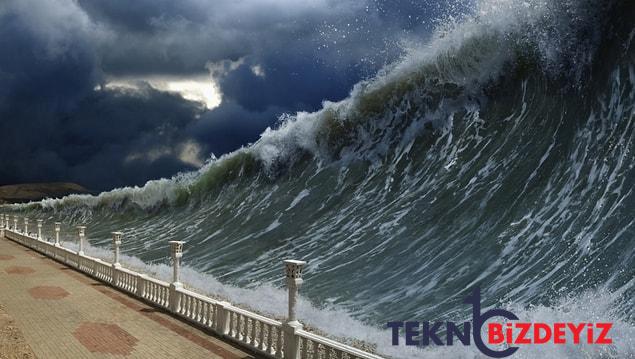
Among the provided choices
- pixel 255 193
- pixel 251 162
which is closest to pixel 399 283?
pixel 255 193

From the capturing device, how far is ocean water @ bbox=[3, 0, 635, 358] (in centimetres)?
1184

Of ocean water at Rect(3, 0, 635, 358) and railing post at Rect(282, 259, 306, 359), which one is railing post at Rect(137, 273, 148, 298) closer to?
ocean water at Rect(3, 0, 635, 358)

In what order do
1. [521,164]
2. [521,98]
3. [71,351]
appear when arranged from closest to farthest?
[71,351] → [521,164] → [521,98]

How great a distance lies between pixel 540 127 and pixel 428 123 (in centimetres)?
667

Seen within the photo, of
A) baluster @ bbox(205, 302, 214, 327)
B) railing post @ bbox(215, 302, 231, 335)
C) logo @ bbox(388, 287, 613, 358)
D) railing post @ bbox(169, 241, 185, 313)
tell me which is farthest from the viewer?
railing post @ bbox(169, 241, 185, 313)

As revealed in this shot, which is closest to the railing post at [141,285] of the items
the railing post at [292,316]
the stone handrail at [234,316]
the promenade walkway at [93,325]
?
the stone handrail at [234,316]

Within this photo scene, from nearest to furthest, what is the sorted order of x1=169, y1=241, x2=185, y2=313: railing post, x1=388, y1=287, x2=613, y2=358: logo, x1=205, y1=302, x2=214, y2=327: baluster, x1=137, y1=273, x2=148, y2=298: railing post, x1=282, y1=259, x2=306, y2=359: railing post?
x1=282, y1=259, x2=306, y2=359: railing post, x1=388, y1=287, x2=613, y2=358: logo, x1=205, y1=302, x2=214, y2=327: baluster, x1=169, y1=241, x2=185, y2=313: railing post, x1=137, y1=273, x2=148, y2=298: railing post

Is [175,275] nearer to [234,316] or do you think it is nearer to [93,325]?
[93,325]

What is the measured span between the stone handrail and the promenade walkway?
0.25 metres

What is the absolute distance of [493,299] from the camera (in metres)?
11.7

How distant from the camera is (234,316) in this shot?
10305mm

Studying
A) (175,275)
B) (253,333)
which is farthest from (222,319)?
(175,275)

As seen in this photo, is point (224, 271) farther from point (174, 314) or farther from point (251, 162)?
point (251, 162)

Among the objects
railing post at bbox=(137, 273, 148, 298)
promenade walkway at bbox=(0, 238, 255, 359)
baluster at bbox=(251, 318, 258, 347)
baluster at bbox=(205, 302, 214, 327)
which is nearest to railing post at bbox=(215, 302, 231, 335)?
promenade walkway at bbox=(0, 238, 255, 359)
